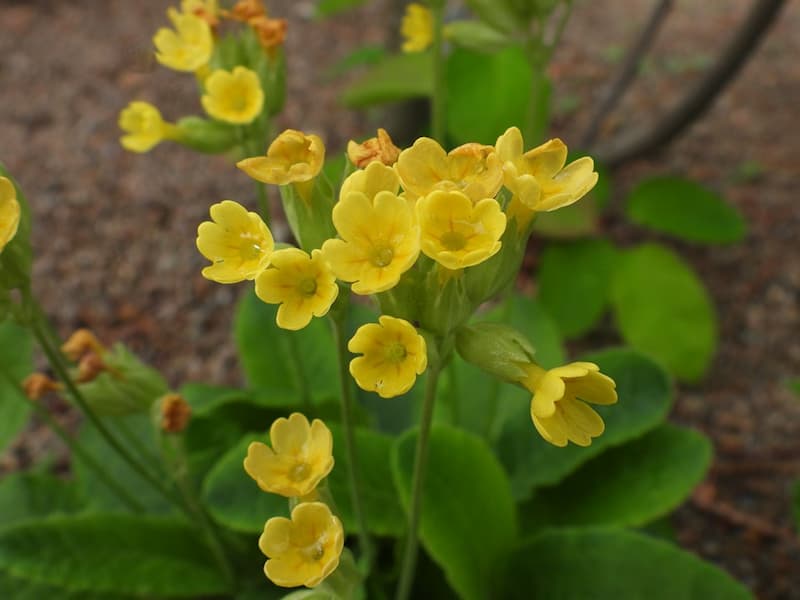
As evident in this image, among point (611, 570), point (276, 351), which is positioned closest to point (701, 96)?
point (276, 351)

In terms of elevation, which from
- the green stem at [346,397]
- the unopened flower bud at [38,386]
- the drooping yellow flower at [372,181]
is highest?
the drooping yellow flower at [372,181]

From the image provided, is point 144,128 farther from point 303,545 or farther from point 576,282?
point 576,282

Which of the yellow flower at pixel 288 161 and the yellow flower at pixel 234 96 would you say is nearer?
the yellow flower at pixel 288 161

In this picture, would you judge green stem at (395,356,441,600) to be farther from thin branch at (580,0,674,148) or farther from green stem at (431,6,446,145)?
thin branch at (580,0,674,148)

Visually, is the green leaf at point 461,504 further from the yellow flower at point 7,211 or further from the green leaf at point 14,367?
the green leaf at point 14,367

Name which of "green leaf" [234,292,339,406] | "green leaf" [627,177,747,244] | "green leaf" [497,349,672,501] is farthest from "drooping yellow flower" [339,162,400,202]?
"green leaf" [627,177,747,244]

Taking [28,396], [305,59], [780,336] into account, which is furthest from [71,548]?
[305,59]

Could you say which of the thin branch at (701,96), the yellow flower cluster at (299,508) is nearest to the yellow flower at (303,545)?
the yellow flower cluster at (299,508)

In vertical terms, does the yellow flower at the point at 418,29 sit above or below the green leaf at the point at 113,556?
above
